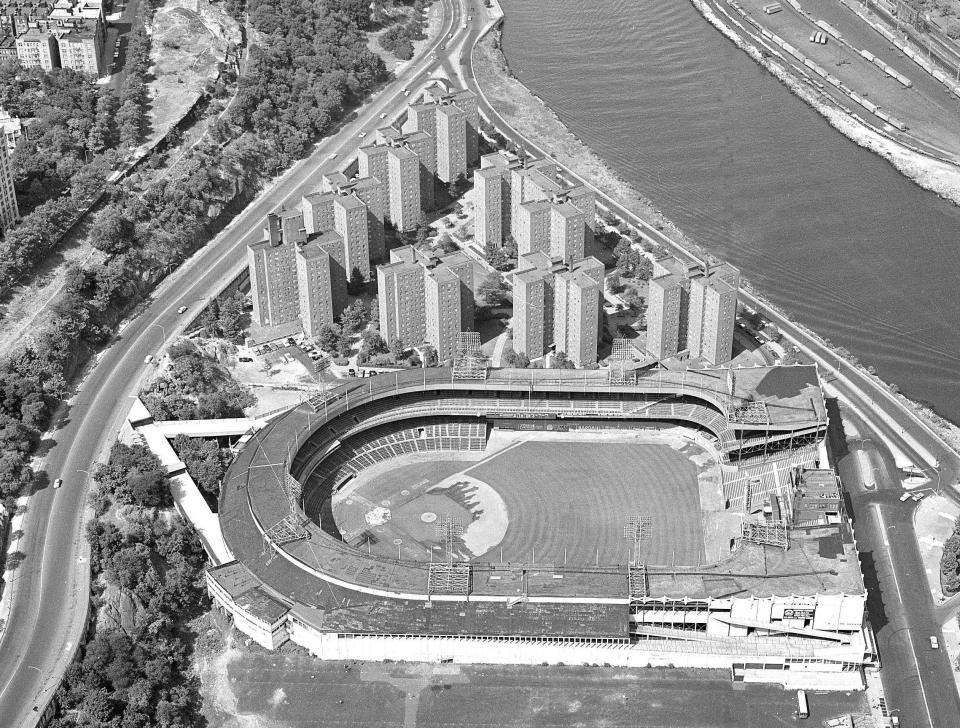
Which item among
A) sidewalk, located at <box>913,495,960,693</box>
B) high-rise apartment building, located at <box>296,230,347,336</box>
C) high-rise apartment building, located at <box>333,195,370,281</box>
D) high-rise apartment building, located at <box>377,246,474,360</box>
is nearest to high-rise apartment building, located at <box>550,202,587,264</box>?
high-rise apartment building, located at <box>377,246,474,360</box>

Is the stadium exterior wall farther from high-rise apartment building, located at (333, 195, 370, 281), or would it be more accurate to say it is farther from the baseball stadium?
high-rise apartment building, located at (333, 195, 370, 281)

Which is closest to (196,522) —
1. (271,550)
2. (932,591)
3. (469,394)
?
(271,550)

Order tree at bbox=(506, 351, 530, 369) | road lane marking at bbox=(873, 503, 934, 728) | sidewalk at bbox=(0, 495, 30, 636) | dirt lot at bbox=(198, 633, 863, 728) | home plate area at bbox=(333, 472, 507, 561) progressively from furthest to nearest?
tree at bbox=(506, 351, 530, 369), home plate area at bbox=(333, 472, 507, 561), sidewalk at bbox=(0, 495, 30, 636), road lane marking at bbox=(873, 503, 934, 728), dirt lot at bbox=(198, 633, 863, 728)

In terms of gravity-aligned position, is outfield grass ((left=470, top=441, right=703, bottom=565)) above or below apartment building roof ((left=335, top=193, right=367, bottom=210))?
below

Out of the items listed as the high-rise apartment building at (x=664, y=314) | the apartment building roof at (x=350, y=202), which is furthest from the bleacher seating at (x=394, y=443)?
the apartment building roof at (x=350, y=202)

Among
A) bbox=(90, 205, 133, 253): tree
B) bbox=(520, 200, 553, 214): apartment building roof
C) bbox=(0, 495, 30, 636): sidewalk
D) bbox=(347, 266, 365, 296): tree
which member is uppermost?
bbox=(520, 200, 553, 214): apartment building roof

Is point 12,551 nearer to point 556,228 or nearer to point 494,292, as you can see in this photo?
point 494,292
